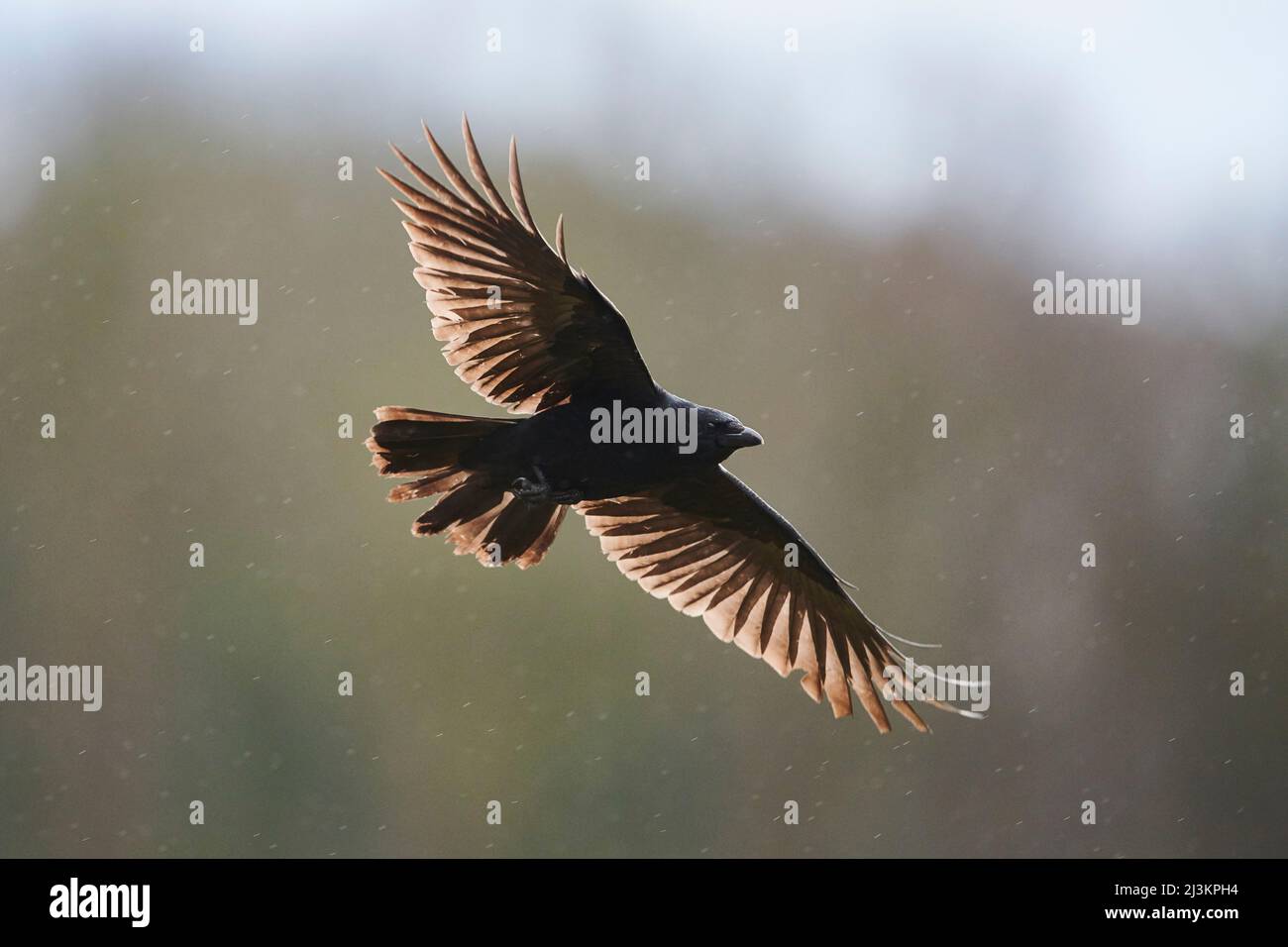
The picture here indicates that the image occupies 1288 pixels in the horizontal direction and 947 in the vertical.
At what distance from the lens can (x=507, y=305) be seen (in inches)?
286

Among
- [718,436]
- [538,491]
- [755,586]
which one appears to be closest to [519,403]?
[538,491]

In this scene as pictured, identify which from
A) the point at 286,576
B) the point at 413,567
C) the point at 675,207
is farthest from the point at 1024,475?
the point at 286,576

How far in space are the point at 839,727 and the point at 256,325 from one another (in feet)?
36.9

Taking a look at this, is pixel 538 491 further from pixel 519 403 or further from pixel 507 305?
pixel 507 305

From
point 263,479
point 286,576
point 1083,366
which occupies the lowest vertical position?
point 286,576

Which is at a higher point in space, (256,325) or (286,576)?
(256,325)

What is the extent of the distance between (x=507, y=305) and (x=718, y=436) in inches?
47.3

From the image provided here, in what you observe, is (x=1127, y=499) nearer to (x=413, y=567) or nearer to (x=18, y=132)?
(x=413, y=567)

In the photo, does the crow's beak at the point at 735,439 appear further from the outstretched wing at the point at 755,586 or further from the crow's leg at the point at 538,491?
the outstretched wing at the point at 755,586

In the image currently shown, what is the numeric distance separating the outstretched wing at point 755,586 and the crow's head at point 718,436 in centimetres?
122

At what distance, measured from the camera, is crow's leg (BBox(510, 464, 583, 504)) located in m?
7.40
